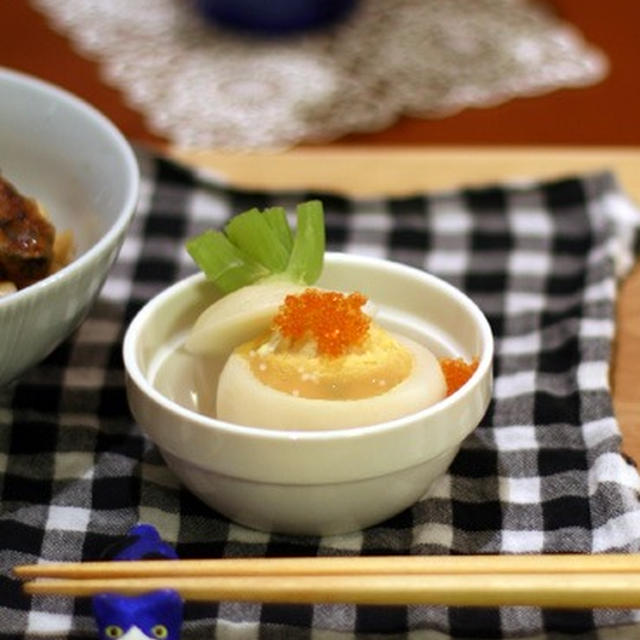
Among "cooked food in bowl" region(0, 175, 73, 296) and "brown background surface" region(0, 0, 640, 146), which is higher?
"cooked food in bowl" region(0, 175, 73, 296)

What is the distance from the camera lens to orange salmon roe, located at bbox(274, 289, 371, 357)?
88cm

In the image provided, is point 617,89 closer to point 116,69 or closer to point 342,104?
point 342,104

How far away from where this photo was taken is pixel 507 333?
1.14 m

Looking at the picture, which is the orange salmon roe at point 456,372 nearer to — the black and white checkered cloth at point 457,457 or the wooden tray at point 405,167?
the black and white checkered cloth at point 457,457

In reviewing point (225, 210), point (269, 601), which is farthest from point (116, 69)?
point (269, 601)

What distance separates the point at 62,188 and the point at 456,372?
0.38m

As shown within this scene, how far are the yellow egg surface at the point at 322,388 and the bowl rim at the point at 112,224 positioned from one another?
13cm

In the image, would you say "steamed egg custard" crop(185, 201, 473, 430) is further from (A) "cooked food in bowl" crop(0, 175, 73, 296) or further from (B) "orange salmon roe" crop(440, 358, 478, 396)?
(A) "cooked food in bowl" crop(0, 175, 73, 296)

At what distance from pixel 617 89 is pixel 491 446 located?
1303mm

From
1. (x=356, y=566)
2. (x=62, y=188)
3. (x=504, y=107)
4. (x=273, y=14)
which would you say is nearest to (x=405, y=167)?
(x=62, y=188)

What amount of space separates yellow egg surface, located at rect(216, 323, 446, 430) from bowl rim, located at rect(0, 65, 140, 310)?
13cm

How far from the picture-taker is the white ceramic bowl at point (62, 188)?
0.91m

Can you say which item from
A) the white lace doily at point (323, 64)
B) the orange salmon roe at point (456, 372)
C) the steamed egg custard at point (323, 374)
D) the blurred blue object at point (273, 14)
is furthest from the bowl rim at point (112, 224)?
the blurred blue object at point (273, 14)

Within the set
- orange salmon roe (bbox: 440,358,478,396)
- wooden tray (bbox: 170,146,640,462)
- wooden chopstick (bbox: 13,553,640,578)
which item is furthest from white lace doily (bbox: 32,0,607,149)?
wooden chopstick (bbox: 13,553,640,578)
